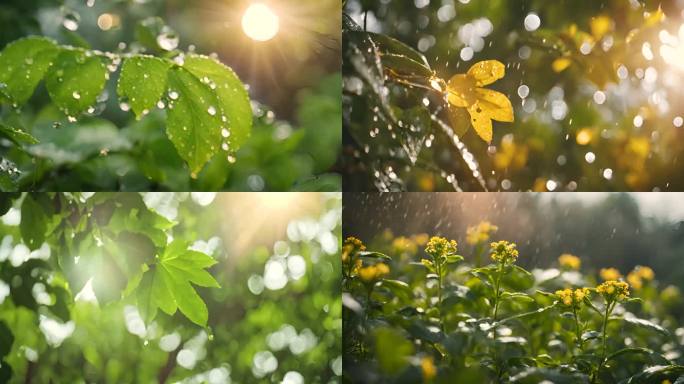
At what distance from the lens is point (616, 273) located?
1081 millimetres

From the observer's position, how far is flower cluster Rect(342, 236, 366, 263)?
38.7 inches

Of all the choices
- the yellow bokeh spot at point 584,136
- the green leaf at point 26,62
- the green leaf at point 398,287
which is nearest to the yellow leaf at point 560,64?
the yellow bokeh spot at point 584,136

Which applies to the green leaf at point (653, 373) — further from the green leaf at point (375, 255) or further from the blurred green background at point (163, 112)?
the blurred green background at point (163, 112)

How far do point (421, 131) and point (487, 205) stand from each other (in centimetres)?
20

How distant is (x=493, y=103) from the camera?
94 centimetres

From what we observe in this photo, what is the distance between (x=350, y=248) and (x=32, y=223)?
0.42m

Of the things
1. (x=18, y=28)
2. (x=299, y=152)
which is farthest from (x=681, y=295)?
(x=18, y=28)

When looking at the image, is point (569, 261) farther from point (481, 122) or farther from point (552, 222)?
point (481, 122)

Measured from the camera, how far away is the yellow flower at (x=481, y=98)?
94 cm

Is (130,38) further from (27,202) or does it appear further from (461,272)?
(461,272)

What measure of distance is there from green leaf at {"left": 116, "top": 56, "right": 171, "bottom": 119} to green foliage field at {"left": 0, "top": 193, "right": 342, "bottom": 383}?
405 millimetres

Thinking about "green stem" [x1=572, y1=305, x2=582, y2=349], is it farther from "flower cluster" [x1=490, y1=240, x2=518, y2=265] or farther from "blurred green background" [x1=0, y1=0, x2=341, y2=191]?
"blurred green background" [x1=0, y1=0, x2=341, y2=191]

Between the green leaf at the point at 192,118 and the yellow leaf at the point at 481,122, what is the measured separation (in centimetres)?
43

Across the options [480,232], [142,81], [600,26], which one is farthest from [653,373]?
[142,81]
